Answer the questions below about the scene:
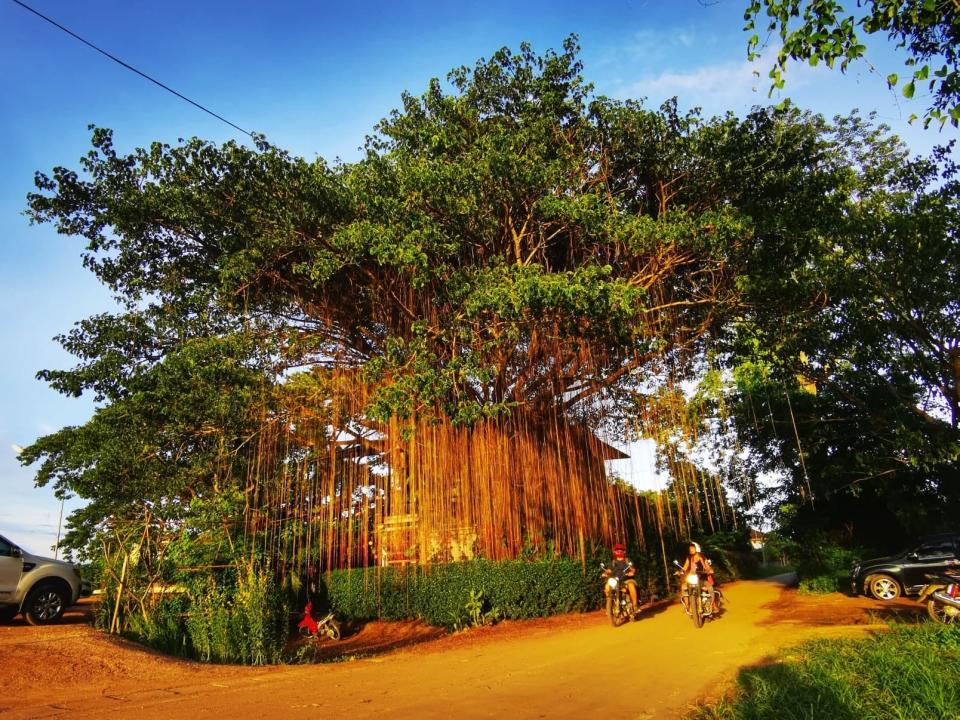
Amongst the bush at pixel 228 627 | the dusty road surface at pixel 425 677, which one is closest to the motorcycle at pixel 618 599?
the dusty road surface at pixel 425 677

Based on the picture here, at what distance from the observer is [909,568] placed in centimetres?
A: 1202

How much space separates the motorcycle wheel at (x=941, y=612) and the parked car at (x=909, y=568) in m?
4.29

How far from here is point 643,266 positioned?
10430mm

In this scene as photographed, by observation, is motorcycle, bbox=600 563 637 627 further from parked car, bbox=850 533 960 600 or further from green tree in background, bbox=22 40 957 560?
parked car, bbox=850 533 960 600

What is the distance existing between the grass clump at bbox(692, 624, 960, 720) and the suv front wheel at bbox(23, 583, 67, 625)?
34.5ft

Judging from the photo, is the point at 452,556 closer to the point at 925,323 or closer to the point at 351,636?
the point at 351,636

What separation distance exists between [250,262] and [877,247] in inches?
438

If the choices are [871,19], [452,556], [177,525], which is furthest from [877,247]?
[177,525]

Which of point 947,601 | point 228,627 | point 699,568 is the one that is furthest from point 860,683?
point 228,627

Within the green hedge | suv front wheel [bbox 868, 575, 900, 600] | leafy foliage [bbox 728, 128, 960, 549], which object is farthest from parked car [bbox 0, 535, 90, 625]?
suv front wheel [bbox 868, 575, 900, 600]

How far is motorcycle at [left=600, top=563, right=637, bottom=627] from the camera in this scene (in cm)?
1021

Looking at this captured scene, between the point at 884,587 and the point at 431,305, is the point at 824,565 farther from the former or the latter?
the point at 431,305

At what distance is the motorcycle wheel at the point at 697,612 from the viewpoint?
30.6 feet

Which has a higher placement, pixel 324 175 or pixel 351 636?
pixel 324 175
